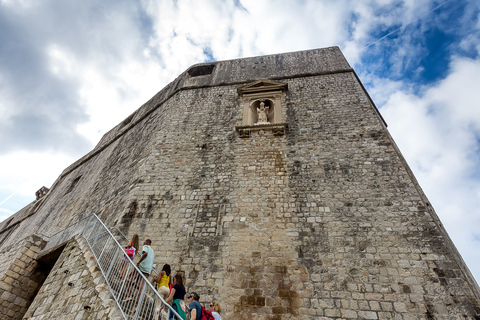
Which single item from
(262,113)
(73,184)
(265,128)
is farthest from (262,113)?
(73,184)

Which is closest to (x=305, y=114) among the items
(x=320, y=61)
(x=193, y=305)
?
(x=320, y=61)

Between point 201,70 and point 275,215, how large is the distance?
28.1 ft

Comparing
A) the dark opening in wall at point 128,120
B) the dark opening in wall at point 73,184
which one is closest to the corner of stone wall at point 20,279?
the dark opening in wall at point 73,184

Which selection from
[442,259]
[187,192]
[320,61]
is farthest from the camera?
[320,61]

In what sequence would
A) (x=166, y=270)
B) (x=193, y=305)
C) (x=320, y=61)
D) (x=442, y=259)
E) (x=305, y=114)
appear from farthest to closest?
1. (x=320, y=61)
2. (x=305, y=114)
3. (x=442, y=259)
4. (x=166, y=270)
5. (x=193, y=305)

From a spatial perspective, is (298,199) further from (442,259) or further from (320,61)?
(320,61)

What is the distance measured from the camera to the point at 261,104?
10.3 metres

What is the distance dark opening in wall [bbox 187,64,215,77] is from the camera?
1312 centimetres

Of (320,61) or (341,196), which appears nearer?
(341,196)

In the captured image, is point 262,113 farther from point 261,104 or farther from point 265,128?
point 265,128

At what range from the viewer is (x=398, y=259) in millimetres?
6031

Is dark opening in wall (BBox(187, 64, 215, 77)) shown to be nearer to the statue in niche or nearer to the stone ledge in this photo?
the statue in niche

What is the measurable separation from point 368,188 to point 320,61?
6343mm

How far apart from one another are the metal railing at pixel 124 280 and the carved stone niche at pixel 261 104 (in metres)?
5.15
